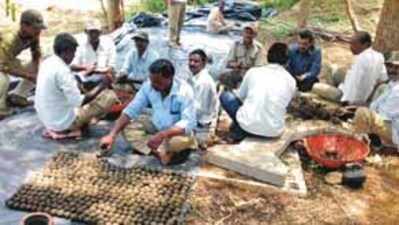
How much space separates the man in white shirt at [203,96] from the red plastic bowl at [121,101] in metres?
0.71

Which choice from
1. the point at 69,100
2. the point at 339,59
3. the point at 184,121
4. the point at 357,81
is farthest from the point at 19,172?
the point at 339,59

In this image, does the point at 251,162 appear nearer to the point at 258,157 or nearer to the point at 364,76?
the point at 258,157

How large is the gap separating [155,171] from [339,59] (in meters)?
4.67

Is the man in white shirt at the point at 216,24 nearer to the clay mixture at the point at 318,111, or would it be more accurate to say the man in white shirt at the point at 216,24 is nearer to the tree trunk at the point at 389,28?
the tree trunk at the point at 389,28

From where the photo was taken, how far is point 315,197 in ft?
14.6

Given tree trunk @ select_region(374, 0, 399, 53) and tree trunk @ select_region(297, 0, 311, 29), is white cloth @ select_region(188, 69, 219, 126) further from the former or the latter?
tree trunk @ select_region(297, 0, 311, 29)

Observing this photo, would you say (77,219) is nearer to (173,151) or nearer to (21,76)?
(173,151)

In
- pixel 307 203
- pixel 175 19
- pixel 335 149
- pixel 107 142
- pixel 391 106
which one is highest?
pixel 175 19

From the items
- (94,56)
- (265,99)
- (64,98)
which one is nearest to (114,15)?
(94,56)

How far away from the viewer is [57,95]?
4.88 m

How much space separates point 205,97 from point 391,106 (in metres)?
1.74

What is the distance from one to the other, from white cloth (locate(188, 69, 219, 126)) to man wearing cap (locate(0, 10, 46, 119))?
1.62 meters

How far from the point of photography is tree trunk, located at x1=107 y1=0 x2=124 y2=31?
28.1ft

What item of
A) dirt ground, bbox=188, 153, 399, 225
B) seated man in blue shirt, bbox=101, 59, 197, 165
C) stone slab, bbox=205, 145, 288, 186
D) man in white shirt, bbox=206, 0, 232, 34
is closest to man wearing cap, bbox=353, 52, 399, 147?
dirt ground, bbox=188, 153, 399, 225
